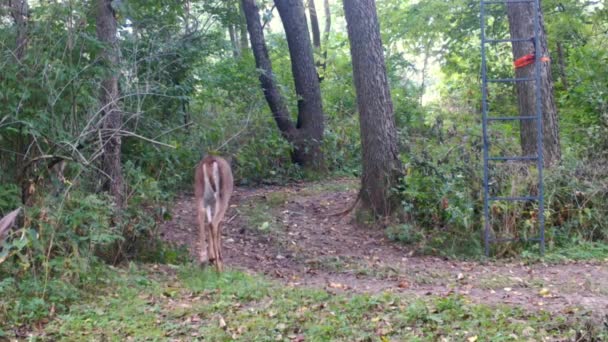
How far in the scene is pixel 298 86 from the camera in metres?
17.9

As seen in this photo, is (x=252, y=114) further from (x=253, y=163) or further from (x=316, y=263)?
(x=316, y=263)

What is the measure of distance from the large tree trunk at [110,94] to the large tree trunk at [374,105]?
13.9 feet

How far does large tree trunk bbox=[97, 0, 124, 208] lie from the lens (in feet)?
33.1

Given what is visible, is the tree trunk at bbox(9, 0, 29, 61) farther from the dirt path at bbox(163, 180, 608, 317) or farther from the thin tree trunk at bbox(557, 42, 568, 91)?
the thin tree trunk at bbox(557, 42, 568, 91)

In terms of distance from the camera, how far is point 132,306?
314 inches

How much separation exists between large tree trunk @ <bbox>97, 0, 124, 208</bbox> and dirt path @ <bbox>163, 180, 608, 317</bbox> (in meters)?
1.57

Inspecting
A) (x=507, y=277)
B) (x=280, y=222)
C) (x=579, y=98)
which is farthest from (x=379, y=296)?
(x=579, y=98)

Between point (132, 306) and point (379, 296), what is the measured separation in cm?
261

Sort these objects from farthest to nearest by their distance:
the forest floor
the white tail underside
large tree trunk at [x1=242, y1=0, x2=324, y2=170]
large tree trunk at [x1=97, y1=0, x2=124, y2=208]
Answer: large tree trunk at [x1=242, y1=0, x2=324, y2=170] → large tree trunk at [x1=97, y1=0, x2=124, y2=208] → the white tail underside → the forest floor

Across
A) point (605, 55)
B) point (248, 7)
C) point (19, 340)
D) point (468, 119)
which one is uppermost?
point (248, 7)

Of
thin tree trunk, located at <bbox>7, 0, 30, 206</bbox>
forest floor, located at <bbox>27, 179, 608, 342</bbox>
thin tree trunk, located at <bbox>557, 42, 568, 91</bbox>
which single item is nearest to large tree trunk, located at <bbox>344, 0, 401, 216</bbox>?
forest floor, located at <bbox>27, 179, 608, 342</bbox>

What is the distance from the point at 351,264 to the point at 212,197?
2.21m

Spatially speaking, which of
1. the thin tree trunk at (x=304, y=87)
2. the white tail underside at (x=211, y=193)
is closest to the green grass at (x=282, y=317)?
the white tail underside at (x=211, y=193)

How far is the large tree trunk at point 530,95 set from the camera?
12930mm
